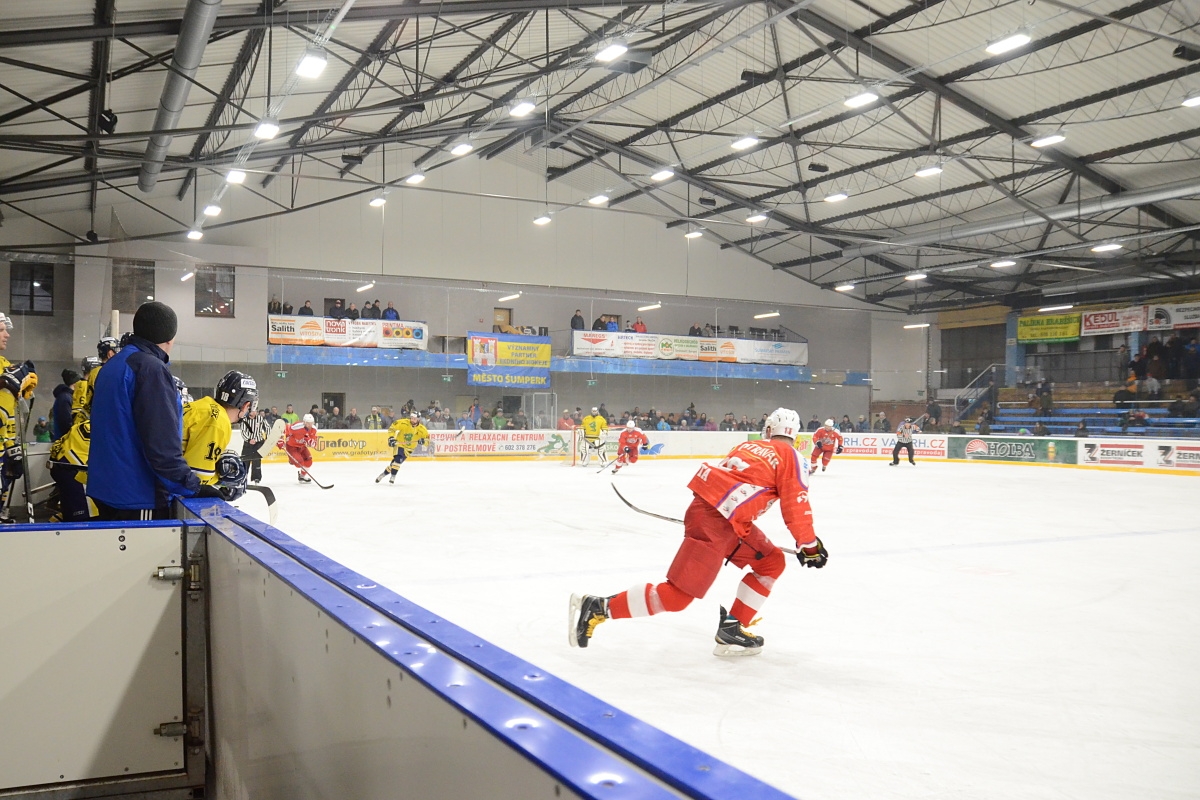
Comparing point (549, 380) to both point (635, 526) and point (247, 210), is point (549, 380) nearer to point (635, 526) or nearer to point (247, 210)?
point (247, 210)

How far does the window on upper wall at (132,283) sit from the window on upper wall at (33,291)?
7.03 feet

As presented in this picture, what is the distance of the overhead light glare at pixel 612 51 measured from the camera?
1235 cm

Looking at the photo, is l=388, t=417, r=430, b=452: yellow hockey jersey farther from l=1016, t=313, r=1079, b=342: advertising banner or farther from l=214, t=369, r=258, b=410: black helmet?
l=1016, t=313, r=1079, b=342: advertising banner

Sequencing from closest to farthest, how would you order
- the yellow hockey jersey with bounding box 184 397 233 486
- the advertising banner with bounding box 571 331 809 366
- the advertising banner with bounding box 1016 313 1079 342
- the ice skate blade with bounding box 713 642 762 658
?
the yellow hockey jersey with bounding box 184 397 233 486
the ice skate blade with bounding box 713 642 762 658
the advertising banner with bounding box 571 331 809 366
the advertising banner with bounding box 1016 313 1079 342

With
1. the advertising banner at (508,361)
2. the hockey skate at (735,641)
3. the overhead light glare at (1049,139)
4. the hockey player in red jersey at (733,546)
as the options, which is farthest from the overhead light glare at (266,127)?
the overhead light glare at (1049,139)

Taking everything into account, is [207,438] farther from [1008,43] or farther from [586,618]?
[1008,43]

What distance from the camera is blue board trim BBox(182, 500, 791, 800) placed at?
81 centimetres

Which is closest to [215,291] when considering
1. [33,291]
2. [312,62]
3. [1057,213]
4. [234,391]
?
[33,291]

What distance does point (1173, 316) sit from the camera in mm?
25516

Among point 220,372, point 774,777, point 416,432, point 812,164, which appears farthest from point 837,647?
point 812,164

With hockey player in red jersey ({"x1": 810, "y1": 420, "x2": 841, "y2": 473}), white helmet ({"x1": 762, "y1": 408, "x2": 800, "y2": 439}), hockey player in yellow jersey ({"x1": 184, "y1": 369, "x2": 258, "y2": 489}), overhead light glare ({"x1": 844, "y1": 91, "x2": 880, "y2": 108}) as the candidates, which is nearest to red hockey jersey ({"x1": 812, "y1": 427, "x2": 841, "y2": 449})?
hockey player in red jersey ({"x1": 810, "y1": 420, "x2": 841, "y2": 473})

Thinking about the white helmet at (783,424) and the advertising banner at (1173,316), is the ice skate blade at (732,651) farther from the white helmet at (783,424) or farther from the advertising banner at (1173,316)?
the advertising banner at (1173,316)

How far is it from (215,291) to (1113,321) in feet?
83.6

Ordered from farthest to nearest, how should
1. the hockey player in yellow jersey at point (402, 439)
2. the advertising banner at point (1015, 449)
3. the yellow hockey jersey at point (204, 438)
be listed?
the advertising banner at point (1015, 449) → the hockey player in yellow jersey at point (402, 439) → the yellow hockey jersey at point (204, 438)
